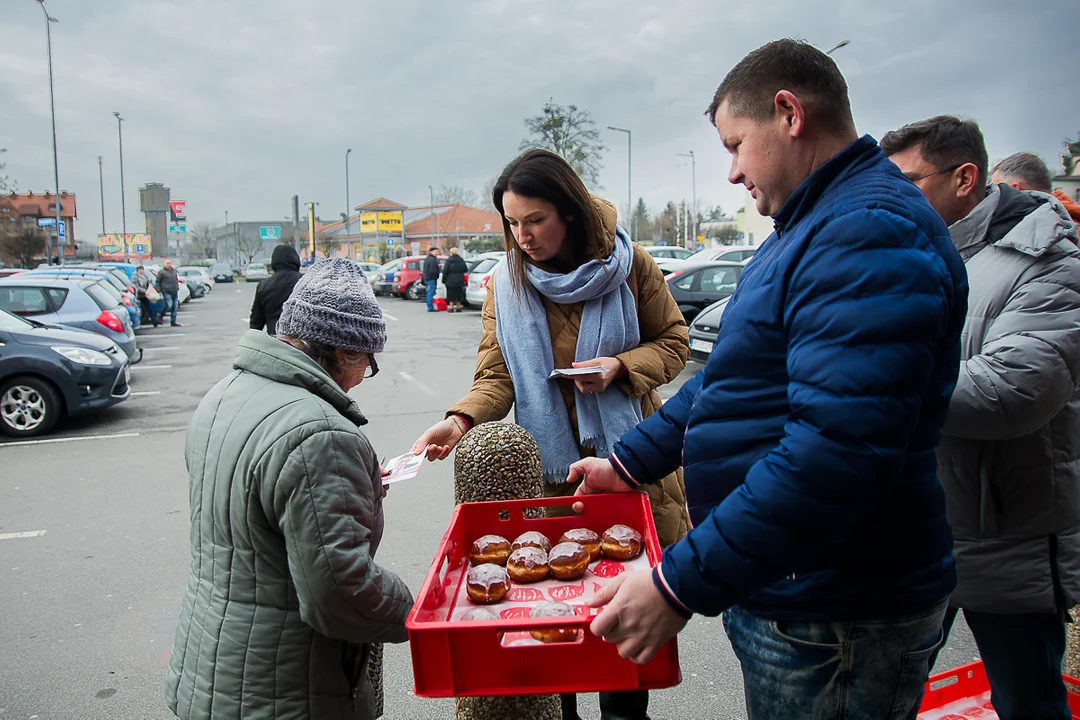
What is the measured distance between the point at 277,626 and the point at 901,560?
4.54 ft

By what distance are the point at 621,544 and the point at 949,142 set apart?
1544mm

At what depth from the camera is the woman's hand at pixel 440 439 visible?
238 centimetres

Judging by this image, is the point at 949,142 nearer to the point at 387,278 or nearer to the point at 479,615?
the point at 479,615

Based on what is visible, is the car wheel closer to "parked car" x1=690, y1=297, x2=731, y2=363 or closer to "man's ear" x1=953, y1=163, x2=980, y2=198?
"parked car" x1=690, y1=297, x2=731, y2=363

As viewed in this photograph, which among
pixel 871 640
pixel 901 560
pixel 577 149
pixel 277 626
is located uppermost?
pixel 577 149

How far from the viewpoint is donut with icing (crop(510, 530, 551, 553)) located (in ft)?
6.28

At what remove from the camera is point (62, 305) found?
37.1 ft

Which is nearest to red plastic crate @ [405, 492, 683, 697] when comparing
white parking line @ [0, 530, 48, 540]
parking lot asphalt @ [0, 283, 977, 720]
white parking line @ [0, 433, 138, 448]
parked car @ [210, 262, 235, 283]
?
parking lot asphalt @ [0, 283, 977, 720]

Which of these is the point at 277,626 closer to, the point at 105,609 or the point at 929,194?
the point at 929,194

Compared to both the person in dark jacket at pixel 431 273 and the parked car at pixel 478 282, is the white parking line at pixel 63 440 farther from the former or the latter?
the person in dark jacket at pixel 431 273

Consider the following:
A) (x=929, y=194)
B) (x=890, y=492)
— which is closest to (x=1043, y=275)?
(x=929, y=194)

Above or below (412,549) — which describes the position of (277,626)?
above

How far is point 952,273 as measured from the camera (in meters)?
1.37

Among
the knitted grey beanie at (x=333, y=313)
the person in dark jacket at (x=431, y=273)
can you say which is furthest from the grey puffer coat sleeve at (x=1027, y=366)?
the person in dark jacket at (x=431, y=273)
